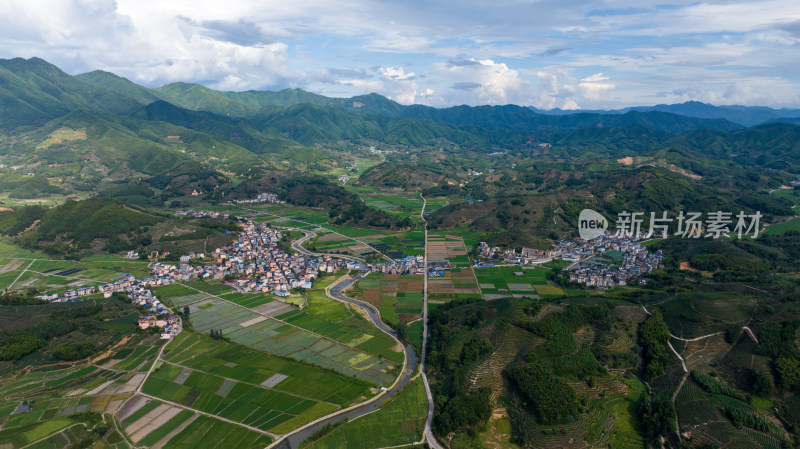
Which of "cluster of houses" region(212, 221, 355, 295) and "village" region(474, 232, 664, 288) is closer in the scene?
"cluster of houses" region(212, 221, 355, 295)

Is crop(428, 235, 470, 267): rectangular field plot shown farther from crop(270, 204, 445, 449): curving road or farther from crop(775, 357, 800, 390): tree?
crop(775, 357, 800, 390): tree

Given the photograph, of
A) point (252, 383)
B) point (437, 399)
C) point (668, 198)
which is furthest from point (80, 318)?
point (668, 198)

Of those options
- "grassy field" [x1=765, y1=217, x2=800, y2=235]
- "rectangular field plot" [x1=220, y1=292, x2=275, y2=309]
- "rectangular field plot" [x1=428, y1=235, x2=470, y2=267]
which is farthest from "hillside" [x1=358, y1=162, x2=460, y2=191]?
"rectangular field plot" [x1=220, y1=292, x2=275, y2=309]

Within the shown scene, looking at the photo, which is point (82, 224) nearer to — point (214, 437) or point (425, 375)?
point (214, 437)

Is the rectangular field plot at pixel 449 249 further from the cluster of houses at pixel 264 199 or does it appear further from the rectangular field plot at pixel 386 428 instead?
the cluster of houses at pixel 264 199

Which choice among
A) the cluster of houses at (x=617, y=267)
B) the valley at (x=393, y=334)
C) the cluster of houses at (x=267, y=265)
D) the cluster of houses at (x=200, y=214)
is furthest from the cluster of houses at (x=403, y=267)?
the cluster of houses at (x=200, y=214)
